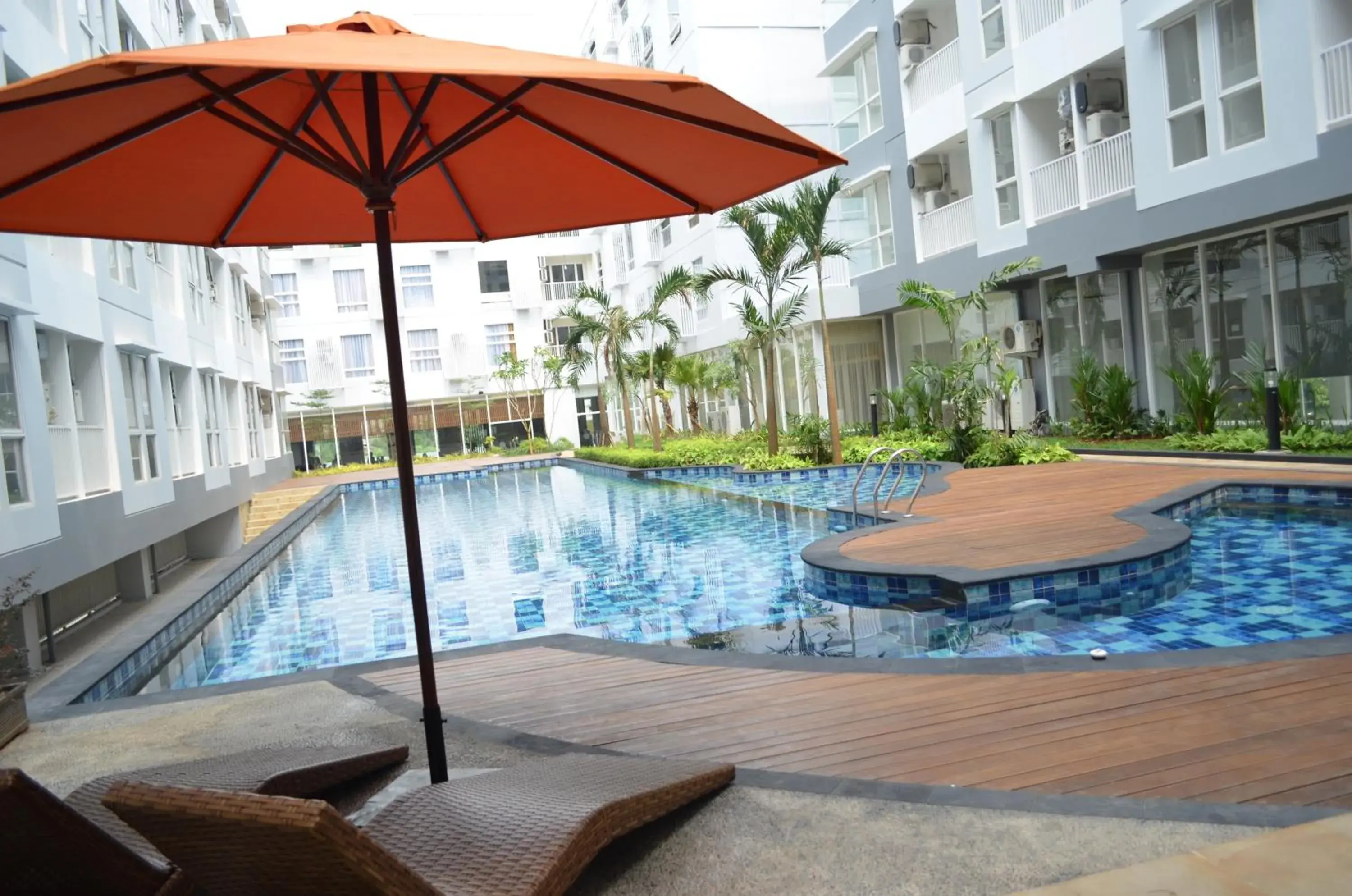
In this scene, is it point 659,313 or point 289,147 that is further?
point 659,313

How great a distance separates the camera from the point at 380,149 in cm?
325

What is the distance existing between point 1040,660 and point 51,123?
4.27m

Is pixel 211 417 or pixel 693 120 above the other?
pixel 693 120

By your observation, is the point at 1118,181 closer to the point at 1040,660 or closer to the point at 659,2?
the point at 1040,660

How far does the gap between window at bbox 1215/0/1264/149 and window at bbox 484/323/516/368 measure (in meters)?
34.6

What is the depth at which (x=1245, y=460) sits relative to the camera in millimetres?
11484

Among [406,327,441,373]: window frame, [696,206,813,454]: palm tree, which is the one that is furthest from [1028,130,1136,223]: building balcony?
[406,327,441,373]: window frame

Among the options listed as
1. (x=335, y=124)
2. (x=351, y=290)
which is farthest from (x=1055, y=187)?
(x=351, y=290)

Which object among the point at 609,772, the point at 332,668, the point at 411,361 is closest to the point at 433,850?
the point at 609,772

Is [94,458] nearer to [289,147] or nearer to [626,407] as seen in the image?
[289,147]

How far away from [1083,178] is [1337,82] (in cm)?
445

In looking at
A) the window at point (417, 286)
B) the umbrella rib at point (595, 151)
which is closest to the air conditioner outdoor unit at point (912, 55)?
the umbrella rib at point (595, 151)

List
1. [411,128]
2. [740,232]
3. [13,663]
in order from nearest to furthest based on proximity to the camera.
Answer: [411,128] → [13,663] → [740,232]

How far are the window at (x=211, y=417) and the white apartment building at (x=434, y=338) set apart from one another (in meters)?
24.5
